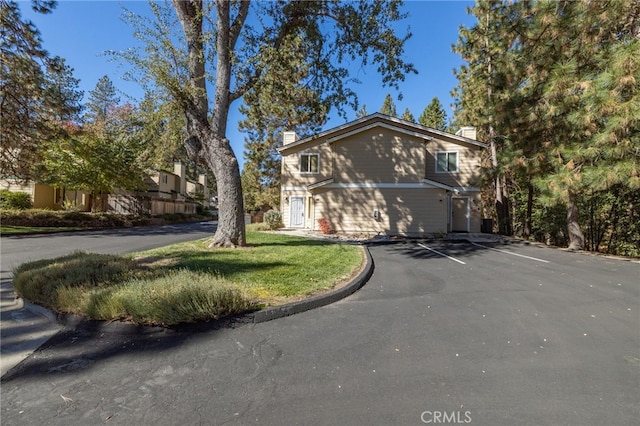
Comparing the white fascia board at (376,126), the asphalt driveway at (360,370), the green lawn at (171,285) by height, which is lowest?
the asphalt driveway at (360,370)

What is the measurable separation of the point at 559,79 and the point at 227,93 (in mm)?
11246

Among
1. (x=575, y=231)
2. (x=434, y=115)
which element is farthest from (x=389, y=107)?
(x=575, y=231)

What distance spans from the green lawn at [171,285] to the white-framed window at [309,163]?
12.7 metres

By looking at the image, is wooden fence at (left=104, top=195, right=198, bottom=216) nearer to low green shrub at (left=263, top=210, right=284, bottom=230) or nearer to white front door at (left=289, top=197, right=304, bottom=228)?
low green shrub at (left=263, top=210, right=284, bottom=230)

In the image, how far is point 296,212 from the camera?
20.1m

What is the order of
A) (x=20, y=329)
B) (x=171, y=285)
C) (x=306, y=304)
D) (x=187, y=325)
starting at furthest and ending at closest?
(x=306, y=304) → (x=171, y=285) → (x=20, y=329) → (x=187, y=325)

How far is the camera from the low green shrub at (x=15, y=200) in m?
21.2

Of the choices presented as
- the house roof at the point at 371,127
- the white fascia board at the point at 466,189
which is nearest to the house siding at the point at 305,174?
the house roof at the point at 371,127

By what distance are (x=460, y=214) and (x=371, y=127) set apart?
8015 mm

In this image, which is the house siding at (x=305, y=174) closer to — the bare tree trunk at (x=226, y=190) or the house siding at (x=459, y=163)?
the house siding at (x=459, y=163)

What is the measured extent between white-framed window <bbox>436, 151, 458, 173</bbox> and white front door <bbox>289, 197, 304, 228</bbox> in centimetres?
923

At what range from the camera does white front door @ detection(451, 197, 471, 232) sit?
19.1 m

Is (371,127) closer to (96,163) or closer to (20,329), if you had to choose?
(20,329)

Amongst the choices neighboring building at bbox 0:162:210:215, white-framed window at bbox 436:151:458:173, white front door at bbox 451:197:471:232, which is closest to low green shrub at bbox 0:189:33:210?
neighboring building at bbox 0:162:210:215
